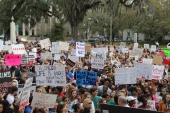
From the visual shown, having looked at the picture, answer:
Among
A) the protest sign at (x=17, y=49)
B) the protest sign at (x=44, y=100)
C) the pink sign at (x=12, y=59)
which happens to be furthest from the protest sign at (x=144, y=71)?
the protest sign at (x=17, y=49)

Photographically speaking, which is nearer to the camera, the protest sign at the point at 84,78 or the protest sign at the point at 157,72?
the protest sign at the point at 84,78

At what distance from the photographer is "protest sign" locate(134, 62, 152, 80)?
11343 mm

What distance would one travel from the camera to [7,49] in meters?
17.8

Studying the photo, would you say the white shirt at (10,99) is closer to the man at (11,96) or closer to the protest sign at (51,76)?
the man at (11,96)

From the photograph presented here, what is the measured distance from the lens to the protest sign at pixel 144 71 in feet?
37.2

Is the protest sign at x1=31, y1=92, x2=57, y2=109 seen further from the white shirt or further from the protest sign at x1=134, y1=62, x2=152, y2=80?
the protest sign at x1=134, y1=62, x2=152, y2=80

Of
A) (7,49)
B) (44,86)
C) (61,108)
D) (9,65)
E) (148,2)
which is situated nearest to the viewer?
(61,108)

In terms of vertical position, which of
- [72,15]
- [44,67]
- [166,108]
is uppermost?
[72,15]

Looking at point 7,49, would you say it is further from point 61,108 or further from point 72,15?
point 72,15

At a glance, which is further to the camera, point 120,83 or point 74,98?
point 120,83

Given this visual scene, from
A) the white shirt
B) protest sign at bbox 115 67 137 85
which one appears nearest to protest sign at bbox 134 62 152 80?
protest sign at bbox 115 67 137 85

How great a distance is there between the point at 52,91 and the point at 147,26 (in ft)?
177

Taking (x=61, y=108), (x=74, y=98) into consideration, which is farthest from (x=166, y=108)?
(x=61, y=108)

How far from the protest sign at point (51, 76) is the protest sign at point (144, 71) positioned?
3.76m
